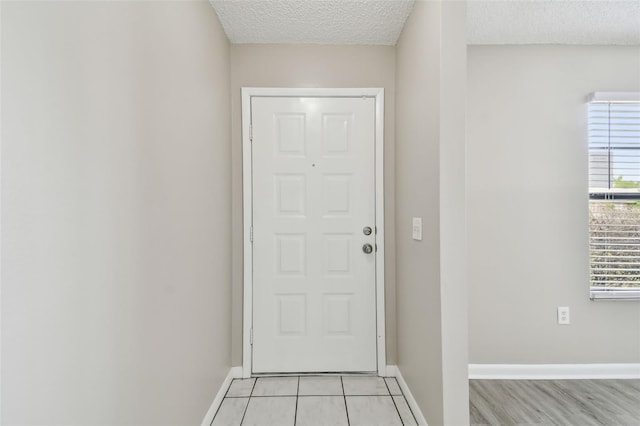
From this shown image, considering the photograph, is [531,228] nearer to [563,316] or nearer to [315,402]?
[563,316]

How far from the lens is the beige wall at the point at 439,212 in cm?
159

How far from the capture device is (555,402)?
213 cm

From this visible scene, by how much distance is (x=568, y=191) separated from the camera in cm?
245

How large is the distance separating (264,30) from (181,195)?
4.60 feet

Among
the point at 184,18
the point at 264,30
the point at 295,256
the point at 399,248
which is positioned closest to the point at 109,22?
the point at 184,18

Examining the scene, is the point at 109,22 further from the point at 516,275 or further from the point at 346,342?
the point at 516,275

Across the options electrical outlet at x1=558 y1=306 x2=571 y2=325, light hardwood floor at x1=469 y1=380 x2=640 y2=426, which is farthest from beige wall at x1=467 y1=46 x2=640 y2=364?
light hardwood floor at x1=469 y1=380 x2=640 y2=426

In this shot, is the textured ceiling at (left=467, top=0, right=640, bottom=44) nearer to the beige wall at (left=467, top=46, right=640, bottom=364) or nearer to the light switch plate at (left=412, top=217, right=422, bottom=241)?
the beige wall at (left=467, top=46, right=640, bottom=364)

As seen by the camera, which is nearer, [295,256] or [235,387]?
[235,387]

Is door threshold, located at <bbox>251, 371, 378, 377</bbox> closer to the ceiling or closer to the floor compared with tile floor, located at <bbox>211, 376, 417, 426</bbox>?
closer to the ceiling

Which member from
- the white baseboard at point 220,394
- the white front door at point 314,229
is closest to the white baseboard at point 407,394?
the white front door at point 314,229

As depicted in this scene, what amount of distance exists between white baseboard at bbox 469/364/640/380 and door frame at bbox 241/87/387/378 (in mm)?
749

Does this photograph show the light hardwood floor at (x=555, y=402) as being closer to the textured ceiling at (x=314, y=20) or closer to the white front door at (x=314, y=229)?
the white front door at (x=314, y=229)

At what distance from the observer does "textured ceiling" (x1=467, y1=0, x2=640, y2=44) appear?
6.79 feet
